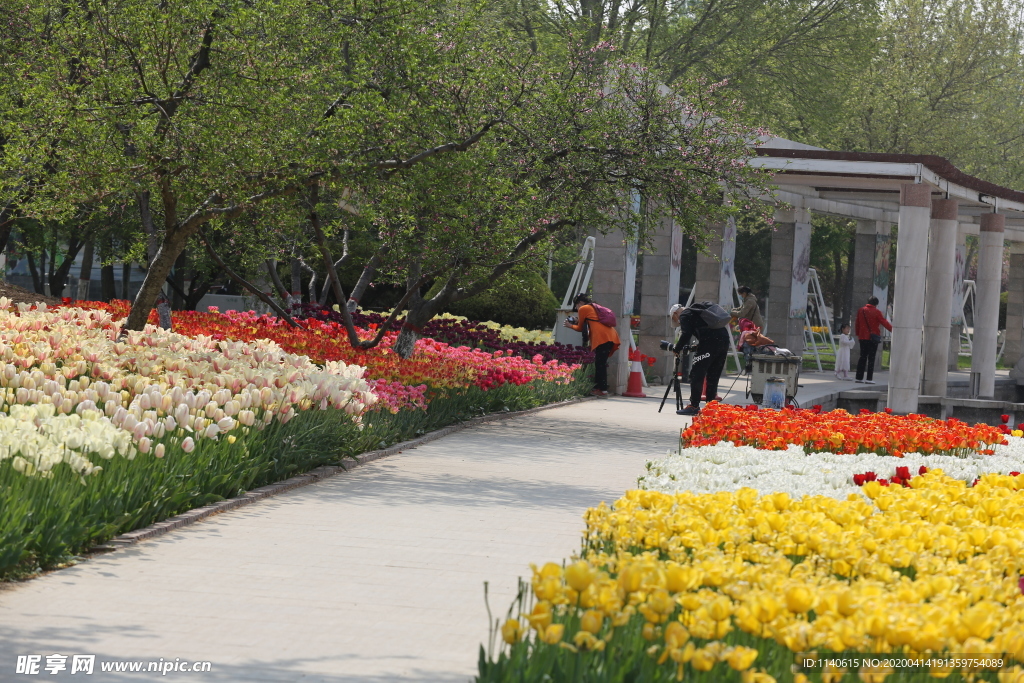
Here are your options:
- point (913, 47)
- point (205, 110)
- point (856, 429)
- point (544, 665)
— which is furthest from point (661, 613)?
point (913, 47)

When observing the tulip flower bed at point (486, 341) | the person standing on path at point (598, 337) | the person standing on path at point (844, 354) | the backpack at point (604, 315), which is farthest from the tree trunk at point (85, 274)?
the person standing on path at point (844, 354)

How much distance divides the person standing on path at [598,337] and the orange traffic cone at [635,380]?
0.66 meters

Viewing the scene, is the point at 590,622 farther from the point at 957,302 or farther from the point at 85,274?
the point at 957,302

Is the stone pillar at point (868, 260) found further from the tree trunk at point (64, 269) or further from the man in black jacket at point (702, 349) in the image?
the tree trunk at point (64, 269)

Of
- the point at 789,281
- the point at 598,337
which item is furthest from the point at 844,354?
the point at 598,337

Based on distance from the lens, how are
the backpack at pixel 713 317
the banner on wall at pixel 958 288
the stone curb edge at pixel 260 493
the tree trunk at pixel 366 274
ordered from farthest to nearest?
the banner on wall at pixel 958 288 → the backpack at pixel 713 317 → the tree trunk at pixel 366 274 → the stone curb edge at pixel 260 493

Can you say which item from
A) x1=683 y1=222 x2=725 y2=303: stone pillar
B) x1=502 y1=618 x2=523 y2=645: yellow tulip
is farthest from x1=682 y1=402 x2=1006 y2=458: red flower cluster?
x1=683 y1=222 x2=725 y2=303: stone pillar

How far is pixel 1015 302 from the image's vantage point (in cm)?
3775

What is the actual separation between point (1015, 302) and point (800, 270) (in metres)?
12.2

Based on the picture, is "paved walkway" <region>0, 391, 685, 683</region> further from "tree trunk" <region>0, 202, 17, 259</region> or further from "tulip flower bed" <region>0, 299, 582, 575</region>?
"tree trunk" <region>0, 202, 17, 259</region>

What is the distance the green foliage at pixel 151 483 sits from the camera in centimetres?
560

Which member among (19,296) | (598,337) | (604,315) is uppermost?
(604,315)

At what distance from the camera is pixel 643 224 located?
16.0m

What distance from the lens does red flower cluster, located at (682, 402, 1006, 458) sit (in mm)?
9719
